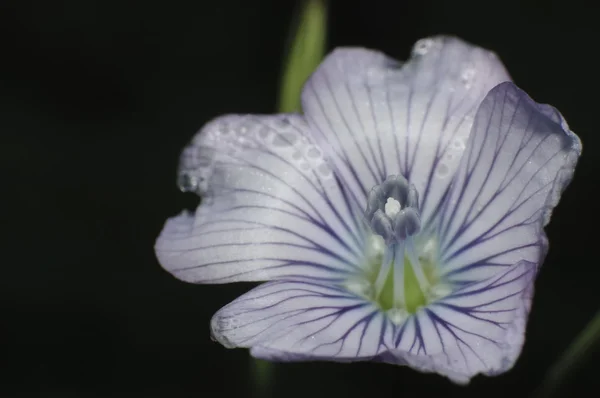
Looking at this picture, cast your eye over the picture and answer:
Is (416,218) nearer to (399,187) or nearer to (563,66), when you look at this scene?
(399,187)

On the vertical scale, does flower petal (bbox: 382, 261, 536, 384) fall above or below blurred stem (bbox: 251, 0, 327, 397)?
below

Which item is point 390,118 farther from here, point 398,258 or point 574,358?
point 574,358

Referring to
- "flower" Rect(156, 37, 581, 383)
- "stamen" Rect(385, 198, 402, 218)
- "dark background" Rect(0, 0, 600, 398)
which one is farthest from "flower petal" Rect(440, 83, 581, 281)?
"dark background" Rect(0, 0, 600, 398)

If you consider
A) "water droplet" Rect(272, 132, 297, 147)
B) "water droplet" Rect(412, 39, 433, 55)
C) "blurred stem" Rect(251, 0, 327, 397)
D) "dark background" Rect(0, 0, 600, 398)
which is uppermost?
"water droplet" Rect(412, 39, 433, 55)

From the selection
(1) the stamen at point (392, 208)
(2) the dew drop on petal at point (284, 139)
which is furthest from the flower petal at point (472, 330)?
(2) the dew drop on petal at point (284, 139)

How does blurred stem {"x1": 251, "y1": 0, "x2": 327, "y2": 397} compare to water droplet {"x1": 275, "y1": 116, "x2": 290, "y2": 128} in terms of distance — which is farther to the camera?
blurred stem {"x1": 251, "y1": 0, "x2": 327, "y2": 397}

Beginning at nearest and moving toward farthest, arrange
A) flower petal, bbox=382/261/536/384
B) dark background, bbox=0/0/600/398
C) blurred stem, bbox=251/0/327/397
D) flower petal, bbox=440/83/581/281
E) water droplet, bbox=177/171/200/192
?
flower petal, bbox=382/261/536/384 → flower petal, bbox=440/83/581/281 → water droplet, bbox=177/171/200/192 → blurred stem, bbox=251/0/327/397 → dark background, bbox=0/0/600/398

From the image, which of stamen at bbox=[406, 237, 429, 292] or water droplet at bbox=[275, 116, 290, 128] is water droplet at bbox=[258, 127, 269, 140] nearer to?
water droplet at bbox=[275, 116, 290, 128]
